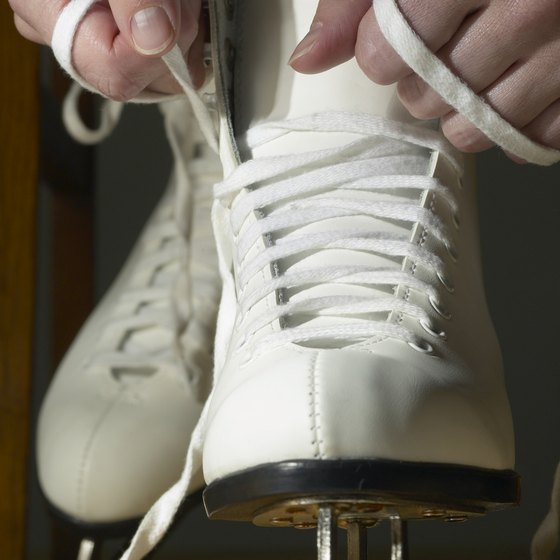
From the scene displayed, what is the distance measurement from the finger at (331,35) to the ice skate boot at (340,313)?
0.05m

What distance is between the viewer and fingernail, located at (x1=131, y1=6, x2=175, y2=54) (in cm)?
50

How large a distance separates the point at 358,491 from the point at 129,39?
0.25m

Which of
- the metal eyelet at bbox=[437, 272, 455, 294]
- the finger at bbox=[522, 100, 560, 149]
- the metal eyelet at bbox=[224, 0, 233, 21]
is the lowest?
the metal eyelet at bbox=[437, 272, 455, 294]

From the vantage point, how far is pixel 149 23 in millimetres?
502

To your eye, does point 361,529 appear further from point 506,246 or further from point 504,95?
point 506,246

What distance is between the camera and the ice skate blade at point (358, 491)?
42 centimetres

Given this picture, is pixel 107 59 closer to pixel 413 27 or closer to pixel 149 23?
pixel 149 23

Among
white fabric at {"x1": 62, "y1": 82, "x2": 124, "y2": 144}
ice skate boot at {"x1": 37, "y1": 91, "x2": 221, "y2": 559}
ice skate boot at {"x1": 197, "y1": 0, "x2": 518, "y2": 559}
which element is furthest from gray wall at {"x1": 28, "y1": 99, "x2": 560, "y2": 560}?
ice skate boot at {"x1": 197, "y1": 0, "x2": 518, "y2": 559}

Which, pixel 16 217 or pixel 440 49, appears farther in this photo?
pixel 16 217

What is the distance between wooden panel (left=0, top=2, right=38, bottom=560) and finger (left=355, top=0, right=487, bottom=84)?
30 cm

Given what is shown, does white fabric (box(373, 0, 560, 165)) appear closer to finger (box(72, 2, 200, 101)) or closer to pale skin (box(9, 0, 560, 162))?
pale skin (box(9, 0, 560, 162))

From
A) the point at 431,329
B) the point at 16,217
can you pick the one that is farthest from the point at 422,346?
the point at 16,217

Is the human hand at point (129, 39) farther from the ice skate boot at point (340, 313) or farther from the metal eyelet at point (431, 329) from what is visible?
the metal eyelet at point (431, 329)

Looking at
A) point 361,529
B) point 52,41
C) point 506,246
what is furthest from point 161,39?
point 506,246
